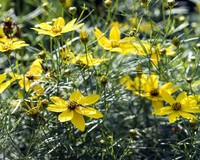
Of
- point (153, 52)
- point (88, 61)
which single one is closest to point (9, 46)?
point (88, 61)

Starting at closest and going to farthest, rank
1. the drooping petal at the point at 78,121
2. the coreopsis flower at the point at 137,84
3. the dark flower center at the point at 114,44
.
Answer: the drooping petal at the point at 78,121 → the dark flower center at the point at 114,44 → the coreopsis flower at the point at 137,84

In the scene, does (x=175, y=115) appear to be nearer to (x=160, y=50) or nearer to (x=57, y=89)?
(x=160, y=50)

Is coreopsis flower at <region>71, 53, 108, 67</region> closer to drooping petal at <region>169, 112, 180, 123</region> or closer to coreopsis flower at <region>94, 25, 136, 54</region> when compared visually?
coreopsis flower at <region>94, 25, 136, 54</region>

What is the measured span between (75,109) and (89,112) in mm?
50

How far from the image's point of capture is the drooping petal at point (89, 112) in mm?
1480

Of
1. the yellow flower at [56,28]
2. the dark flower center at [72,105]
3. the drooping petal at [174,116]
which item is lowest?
the drooping petal at [174,116]

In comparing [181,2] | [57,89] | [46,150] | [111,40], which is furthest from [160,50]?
[181,2]

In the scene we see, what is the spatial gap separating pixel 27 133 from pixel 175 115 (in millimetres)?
640

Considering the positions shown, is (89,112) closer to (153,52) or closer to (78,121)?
(78,121)

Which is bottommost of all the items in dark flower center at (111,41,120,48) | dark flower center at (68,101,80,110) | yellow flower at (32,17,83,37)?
dark flower center at (68,101,80,110)

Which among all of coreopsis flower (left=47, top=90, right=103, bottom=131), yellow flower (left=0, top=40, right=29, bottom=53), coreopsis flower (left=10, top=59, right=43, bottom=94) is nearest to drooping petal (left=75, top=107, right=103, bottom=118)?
coreopsis flower (left=47, top=90, right=103, bottom=131)

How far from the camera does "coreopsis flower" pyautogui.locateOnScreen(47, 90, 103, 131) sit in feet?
4.86

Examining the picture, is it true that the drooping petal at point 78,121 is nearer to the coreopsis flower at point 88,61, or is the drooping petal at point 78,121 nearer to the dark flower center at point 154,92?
the coreopsis flower at point 88,61

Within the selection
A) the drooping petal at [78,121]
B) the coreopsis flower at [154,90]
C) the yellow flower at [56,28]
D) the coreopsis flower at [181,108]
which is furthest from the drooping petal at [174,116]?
the yellow flower at [56,28]
